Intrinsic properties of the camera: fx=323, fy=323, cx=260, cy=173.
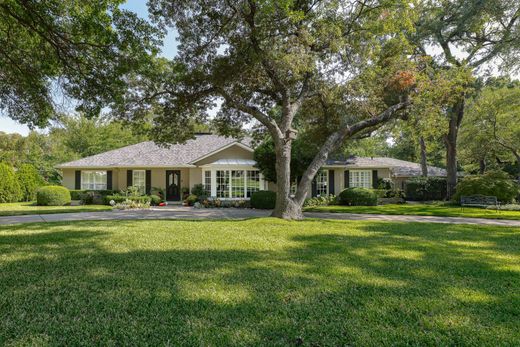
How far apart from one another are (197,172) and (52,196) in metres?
9.61

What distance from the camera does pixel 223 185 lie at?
22.8m

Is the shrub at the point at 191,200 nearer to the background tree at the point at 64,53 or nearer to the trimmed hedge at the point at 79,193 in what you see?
the trimmed hedge at the point at 79,193

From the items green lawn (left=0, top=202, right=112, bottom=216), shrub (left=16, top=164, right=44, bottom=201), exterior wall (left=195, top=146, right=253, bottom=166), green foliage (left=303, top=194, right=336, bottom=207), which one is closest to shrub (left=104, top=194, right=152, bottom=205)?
green lawn (left=0, top=202, right=112, bottom=216)

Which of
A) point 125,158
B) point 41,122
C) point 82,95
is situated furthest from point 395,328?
point 125,158

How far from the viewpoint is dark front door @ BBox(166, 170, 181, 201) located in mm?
24484

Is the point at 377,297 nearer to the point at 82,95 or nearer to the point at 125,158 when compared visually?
the point at 82,95

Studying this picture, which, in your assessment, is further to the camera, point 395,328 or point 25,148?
point 25,148

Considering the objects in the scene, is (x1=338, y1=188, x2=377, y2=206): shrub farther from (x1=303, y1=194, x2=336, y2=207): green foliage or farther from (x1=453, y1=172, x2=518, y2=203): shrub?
(x1=453, y1=172, x2=518, y2=203): shrub

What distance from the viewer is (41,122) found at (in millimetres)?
11406

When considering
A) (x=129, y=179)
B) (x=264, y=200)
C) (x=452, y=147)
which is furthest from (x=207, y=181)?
(x=452, y=147)

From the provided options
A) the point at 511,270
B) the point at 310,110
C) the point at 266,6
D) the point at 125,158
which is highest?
the point at 266,6

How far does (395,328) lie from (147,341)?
101 inches

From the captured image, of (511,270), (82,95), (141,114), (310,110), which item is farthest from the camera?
(310,110)

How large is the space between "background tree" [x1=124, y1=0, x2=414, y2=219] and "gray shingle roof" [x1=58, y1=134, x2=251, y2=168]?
8.32 m
